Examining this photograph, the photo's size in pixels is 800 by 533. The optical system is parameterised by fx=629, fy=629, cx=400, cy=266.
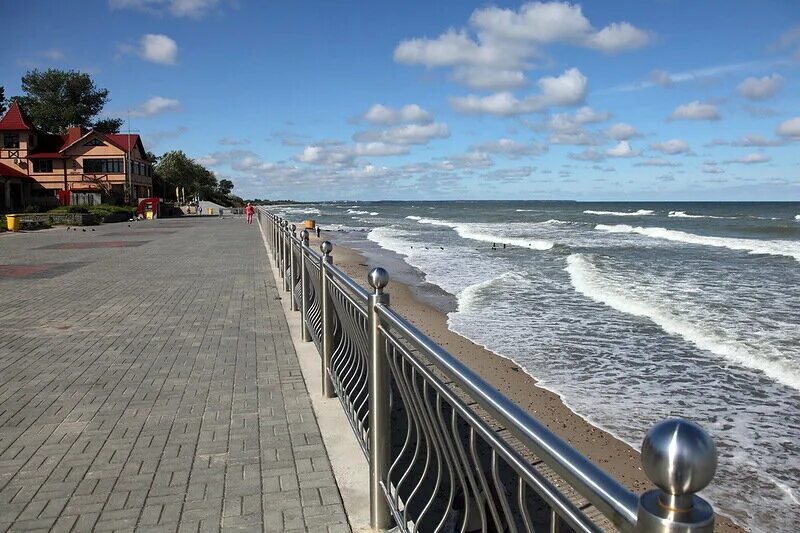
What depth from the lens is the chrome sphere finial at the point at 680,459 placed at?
1.05 meters

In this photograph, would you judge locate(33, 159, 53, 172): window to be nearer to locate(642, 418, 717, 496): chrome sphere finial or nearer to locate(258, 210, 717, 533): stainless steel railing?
locate(258, 210, 717, 533): stainless steel railing

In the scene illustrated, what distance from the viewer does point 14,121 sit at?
51.6m

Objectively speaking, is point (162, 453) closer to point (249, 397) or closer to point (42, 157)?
point (249, 397)

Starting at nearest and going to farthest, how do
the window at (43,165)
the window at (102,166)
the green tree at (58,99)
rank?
the window at (43,165) < the window at (102,166) < the green tree at (58,99)

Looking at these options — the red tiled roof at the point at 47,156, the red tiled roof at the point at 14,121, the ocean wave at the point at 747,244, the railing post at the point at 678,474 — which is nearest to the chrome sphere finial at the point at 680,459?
the railing post at the point at 678,474

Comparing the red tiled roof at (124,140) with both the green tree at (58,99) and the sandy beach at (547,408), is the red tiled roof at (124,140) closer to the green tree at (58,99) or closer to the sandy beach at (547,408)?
the green tree at (58,99)

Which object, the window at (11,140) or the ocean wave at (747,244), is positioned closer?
the ocean wave at (747,244)

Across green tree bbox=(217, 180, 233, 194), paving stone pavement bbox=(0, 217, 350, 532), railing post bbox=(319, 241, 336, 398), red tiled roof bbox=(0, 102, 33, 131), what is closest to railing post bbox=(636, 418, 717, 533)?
paving stone pavement bbox=(0, 217, 350, 532)

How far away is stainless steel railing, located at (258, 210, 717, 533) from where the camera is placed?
1.10m

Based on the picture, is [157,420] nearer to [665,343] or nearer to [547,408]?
[547,408]

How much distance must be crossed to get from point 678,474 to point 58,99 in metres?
85.5

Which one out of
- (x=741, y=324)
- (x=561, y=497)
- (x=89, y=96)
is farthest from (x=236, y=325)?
(x=89, y=96)

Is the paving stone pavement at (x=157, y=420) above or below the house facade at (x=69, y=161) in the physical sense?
below

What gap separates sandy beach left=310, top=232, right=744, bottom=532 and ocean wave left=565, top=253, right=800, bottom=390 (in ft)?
10.7
